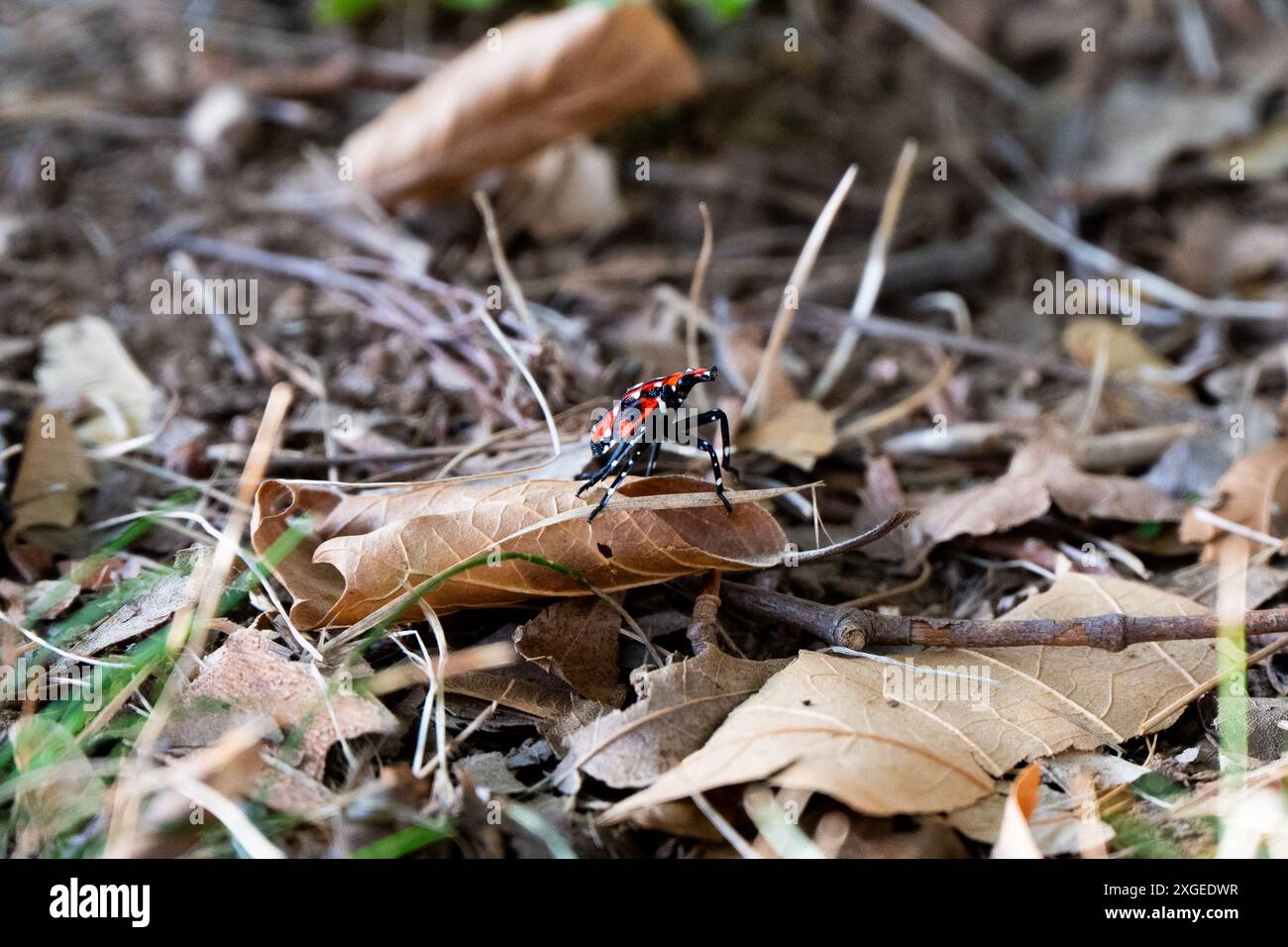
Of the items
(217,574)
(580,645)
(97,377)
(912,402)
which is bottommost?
(580,645)

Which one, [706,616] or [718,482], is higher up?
[718,482]

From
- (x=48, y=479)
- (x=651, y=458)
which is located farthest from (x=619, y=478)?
(x=48, y=479)

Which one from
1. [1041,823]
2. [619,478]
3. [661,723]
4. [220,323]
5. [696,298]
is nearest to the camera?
[1041,823]

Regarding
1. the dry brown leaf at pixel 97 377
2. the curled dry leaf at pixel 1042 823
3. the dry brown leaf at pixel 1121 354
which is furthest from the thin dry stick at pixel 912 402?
the dry brown leaf at pixel 97 377

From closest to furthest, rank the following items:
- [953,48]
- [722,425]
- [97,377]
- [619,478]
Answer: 1. [619,478]
2. [722,425]
3. [97,377]
4. [953,48]

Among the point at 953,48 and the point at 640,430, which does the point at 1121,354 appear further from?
the point at 640,430
